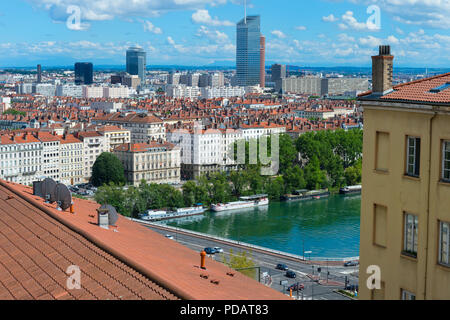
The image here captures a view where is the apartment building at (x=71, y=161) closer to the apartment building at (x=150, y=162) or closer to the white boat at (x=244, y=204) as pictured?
the apartment building at (x=150, y=162)

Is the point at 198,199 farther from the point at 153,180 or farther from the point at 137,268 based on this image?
the point at 137,268

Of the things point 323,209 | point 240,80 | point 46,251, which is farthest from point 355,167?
point 240,80

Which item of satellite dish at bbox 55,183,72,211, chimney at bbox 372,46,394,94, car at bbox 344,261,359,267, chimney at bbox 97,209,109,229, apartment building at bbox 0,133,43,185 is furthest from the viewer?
apartment building at bbox 0,133,43,185

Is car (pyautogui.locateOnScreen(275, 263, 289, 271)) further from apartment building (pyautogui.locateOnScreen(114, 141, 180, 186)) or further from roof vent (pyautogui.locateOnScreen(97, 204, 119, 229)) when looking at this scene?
apartment building (pyautogui.locateOnScreen(114, 141, 180, 186))

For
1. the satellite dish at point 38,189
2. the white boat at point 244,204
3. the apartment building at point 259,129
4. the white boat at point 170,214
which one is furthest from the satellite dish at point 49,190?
the apartment building at point 259,129

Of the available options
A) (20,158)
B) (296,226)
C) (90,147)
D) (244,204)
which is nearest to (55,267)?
(296,226)

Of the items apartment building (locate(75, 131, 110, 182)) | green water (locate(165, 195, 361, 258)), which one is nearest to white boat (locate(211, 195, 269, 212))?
green water (locate(165, 195, 361, 258))
